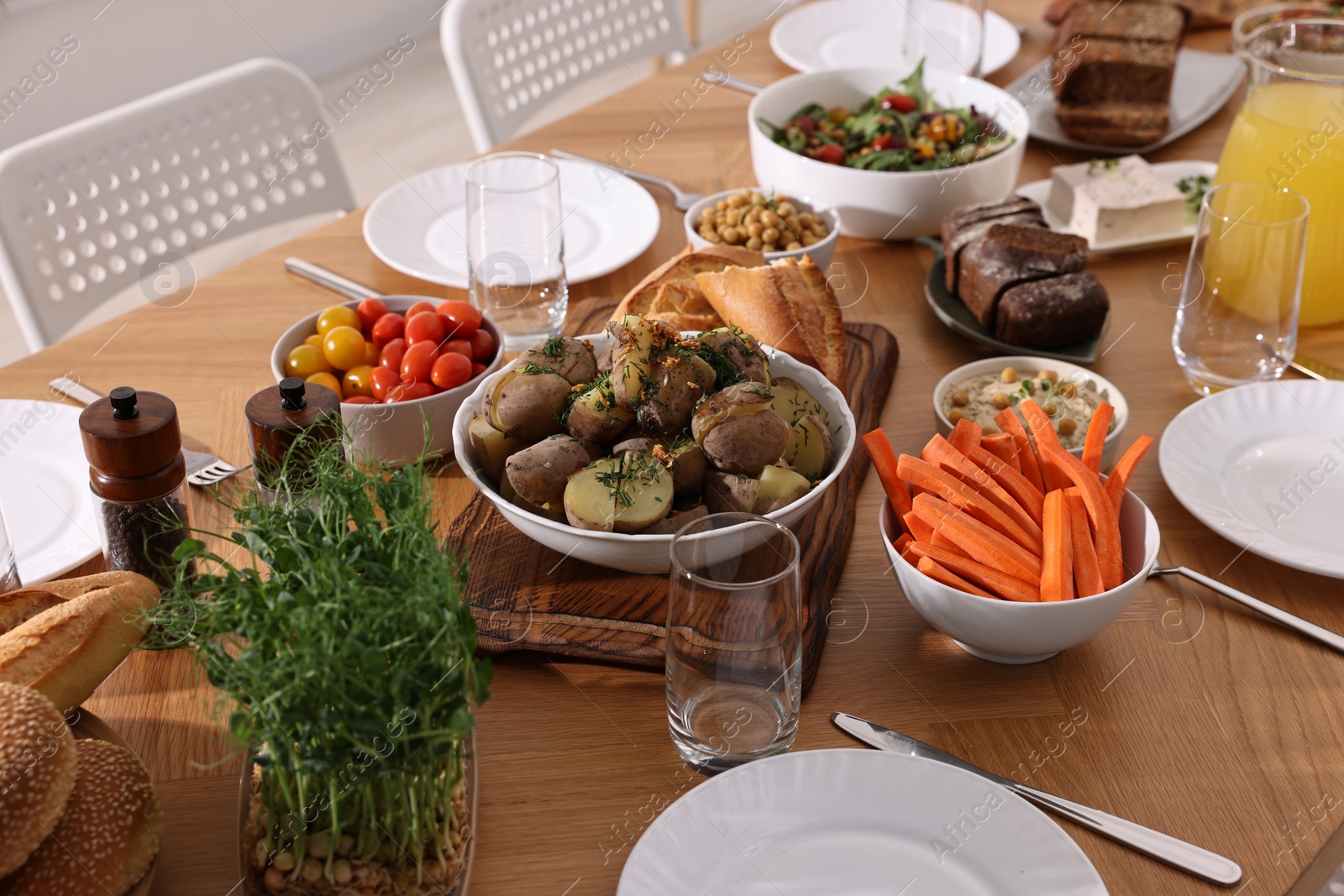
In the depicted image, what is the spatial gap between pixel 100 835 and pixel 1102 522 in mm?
893

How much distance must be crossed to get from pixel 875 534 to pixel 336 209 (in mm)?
1461

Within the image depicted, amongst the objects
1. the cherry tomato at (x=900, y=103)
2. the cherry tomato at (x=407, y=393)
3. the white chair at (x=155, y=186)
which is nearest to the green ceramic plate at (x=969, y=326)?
the cherry tomato at (x=900, y=103)

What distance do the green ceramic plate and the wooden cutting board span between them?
381mm

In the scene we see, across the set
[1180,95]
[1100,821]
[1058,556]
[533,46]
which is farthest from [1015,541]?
[533,46]

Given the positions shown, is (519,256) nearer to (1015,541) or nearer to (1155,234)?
(1015,541)

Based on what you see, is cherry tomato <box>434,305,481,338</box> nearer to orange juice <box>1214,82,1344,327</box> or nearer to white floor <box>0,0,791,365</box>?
orange juice <box>1214,82,1344,327</box>

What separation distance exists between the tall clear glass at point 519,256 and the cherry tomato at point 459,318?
14 cm

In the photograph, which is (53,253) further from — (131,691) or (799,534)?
(799,534)

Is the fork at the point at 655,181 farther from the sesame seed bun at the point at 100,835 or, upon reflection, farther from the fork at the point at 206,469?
the sesame seed bun at the point at 100,835

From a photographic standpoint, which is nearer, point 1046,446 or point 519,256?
point 1046,446

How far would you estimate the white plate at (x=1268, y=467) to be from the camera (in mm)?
1232

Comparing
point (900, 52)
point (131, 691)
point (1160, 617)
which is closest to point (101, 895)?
point (131, 691)

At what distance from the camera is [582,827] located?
959 millimetres

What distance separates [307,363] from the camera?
139cm
